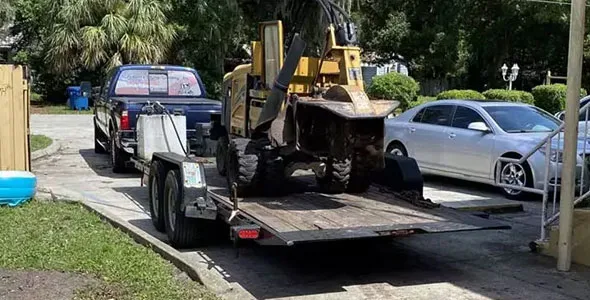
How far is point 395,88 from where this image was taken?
25359 mm

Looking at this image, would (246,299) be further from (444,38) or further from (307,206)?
(444,38)

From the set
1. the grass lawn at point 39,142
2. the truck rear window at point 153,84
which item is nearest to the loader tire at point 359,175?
the truck rear window at point 153,84

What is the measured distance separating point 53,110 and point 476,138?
2271 cm

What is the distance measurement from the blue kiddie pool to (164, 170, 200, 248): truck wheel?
8.01ft

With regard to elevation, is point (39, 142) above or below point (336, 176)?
below

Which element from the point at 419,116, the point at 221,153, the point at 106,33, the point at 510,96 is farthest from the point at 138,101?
the point at 106,33

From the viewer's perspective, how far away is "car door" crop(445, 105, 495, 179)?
37.4 feet

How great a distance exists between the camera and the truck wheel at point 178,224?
7.48 m

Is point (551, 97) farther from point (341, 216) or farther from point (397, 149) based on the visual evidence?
point (341, 216)

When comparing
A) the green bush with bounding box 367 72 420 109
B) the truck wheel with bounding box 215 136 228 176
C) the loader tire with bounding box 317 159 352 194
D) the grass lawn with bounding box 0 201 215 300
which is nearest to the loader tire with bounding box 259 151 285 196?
the loader tire with bounding box 317 159 352 194

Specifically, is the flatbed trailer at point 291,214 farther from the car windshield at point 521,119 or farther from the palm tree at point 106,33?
the palm tree at point 106,33

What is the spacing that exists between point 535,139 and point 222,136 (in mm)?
4502

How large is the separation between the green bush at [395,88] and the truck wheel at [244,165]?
17.4 metres

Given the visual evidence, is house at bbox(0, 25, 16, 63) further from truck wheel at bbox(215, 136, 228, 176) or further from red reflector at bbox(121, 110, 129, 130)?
truck wheel at bbox(215, 136, 228, 176)
